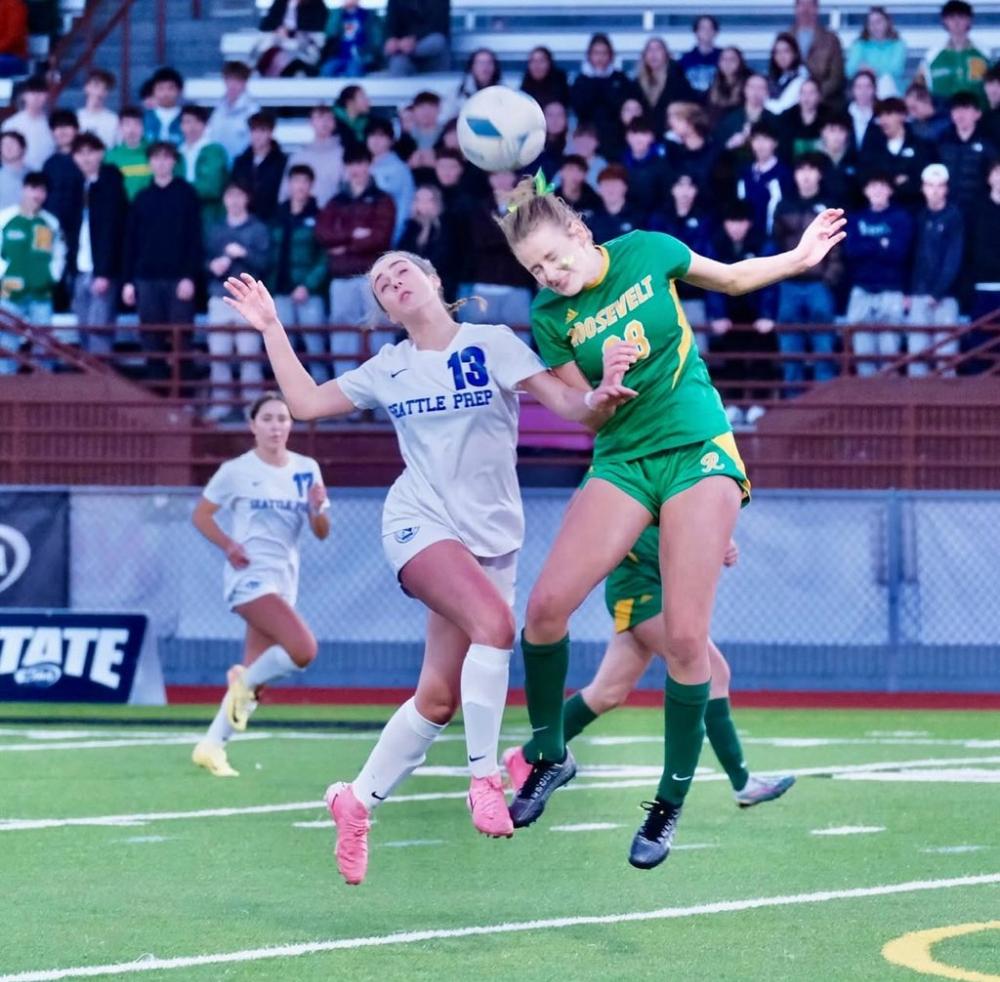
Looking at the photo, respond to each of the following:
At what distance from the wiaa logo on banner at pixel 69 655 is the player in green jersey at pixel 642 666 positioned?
7.03 meters

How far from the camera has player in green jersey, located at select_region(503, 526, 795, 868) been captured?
9.52 metres

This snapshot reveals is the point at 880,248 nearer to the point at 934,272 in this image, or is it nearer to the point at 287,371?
the point at 934,272

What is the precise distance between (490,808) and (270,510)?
580 cm

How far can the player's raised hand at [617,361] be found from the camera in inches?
271

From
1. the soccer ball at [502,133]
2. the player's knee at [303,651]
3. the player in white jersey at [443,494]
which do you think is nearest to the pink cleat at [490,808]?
the player in white jersey at [443,494]

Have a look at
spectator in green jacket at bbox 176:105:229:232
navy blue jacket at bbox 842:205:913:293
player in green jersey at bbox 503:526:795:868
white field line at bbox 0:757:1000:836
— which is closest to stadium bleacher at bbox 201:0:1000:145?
spectator in green jacket at bbox 176:105:229:232

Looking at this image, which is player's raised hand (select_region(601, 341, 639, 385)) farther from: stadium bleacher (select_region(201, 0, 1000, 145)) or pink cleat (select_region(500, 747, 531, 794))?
stadium bleacher (select_region(201, 0, 1000, 145))

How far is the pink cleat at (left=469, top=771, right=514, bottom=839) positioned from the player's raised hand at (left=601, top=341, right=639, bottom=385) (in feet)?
4.64

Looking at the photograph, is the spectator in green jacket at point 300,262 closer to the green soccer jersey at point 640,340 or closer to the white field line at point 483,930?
the green soccer jersey at point 640,340

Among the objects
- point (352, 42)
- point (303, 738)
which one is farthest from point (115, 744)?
point (352, 42)

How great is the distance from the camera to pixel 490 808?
23.4ft

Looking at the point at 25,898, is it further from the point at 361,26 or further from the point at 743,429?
the point at 361,26

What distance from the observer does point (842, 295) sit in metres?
18.1

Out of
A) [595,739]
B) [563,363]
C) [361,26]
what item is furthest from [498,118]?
[361,26]
